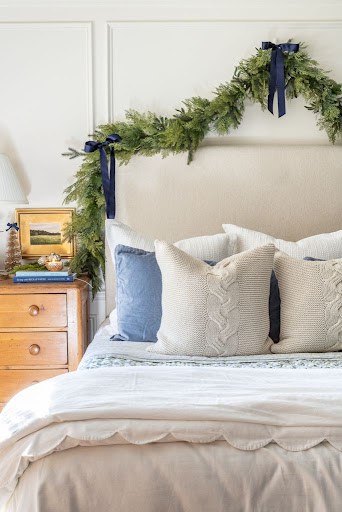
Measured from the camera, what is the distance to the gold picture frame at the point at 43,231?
148 inches

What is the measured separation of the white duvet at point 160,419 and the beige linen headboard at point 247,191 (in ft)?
5.71

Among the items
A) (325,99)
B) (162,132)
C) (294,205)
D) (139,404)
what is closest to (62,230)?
(162,132)

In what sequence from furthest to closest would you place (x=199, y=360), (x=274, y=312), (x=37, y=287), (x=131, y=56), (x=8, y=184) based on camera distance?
1. (x=131, y=56)
2. (x=8, y=184)
3. (x=37, y=287)
4. (x=274, y=312)
5. (x=199, y=360)

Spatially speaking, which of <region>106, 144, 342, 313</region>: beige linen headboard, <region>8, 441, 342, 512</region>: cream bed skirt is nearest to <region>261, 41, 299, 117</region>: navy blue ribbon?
<region>106, 144, 342, 313</region>: beige linen headboard

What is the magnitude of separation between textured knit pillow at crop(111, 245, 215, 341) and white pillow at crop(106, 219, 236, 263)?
183 mm

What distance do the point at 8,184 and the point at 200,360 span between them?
1.51m

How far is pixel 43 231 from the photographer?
3779mm

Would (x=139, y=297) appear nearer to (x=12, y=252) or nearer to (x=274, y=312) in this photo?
(x=274, y=312)

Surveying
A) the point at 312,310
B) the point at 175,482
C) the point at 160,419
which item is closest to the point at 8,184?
the point at 312,310

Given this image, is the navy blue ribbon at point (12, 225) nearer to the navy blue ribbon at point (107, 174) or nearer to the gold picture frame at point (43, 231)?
the gold picture frame at point (43, 231)

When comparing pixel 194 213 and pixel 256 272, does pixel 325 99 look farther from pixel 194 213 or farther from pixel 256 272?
pixel 256 272

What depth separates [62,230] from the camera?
377cm

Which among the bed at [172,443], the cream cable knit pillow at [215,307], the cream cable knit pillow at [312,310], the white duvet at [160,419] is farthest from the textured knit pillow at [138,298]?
the white duvet at [160,419]

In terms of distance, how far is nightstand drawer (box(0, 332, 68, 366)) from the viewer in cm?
338
